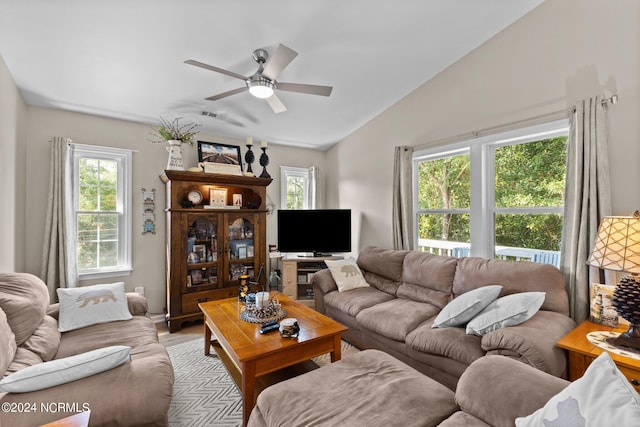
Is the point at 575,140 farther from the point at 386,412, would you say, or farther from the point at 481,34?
the point at 386,412

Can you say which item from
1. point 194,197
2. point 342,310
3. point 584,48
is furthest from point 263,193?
point 584,48

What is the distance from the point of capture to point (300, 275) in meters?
4.09

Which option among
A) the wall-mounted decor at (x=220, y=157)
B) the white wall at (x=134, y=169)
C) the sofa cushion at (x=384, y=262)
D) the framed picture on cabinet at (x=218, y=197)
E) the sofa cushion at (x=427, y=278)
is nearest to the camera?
the sofa cushion at (x=427, y=278)

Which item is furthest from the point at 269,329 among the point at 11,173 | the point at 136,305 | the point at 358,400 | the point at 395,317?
the point at 11,173

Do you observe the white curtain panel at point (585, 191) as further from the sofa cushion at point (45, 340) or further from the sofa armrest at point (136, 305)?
the sofa cushion at point (45, 340)

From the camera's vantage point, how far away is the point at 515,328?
1.78 m

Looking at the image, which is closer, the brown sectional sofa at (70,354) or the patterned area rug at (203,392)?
the brown sectional sofa at (70,354)

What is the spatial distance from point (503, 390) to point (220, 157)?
3728 millimetres

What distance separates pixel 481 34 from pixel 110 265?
15.6ft

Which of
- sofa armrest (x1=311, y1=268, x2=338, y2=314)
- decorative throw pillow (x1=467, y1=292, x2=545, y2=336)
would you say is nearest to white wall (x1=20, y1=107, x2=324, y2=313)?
sofa armrest (x1=311, y1=268, x2=338, y2=314)

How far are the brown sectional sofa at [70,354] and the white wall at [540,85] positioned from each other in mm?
3012

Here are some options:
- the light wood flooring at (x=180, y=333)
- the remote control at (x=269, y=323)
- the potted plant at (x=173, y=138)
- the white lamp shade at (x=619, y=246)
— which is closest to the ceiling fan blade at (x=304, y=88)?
the potted plant at (x=173, y=138)

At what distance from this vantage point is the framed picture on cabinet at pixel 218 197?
149 inches

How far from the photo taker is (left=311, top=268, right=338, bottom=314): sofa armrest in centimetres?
325
